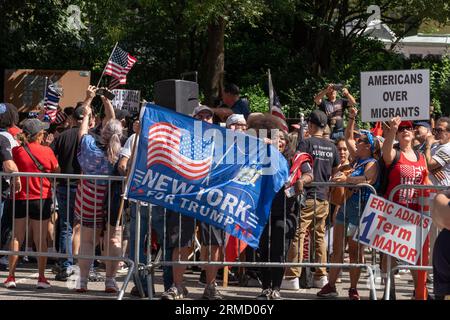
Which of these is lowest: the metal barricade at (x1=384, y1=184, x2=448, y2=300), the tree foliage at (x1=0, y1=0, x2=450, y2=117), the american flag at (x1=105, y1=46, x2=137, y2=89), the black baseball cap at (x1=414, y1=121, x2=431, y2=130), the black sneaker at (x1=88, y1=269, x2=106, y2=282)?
the black sneaker at (x1=88, y1=269, x2=106, y2=282)

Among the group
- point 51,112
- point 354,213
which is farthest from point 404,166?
point 51,112

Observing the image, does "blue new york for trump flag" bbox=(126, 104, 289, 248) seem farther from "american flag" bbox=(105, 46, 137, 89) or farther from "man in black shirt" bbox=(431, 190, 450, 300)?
"american flag" bbox=(105, 46, 137, 89)

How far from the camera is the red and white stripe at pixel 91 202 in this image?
11.2 metres

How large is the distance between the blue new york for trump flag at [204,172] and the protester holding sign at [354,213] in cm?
126

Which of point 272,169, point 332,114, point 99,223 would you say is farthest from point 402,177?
point 332,114

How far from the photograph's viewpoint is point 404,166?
35.6 feet

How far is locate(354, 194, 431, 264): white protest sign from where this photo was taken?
9.64 metres

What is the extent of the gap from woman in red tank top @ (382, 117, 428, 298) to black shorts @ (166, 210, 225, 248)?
5.69 feet

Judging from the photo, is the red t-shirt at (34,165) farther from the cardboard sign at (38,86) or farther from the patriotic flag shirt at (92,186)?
the cardboard sign at (38,86)

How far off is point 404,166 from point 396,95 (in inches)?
31.3

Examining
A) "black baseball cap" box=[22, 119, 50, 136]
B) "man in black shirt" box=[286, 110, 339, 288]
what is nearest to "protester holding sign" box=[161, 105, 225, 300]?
"man in black shirt" box=[286, 110, 339, 288]

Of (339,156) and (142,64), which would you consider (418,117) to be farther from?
(142,64)

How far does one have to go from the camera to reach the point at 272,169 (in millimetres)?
10180

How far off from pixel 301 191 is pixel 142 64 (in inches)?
746
